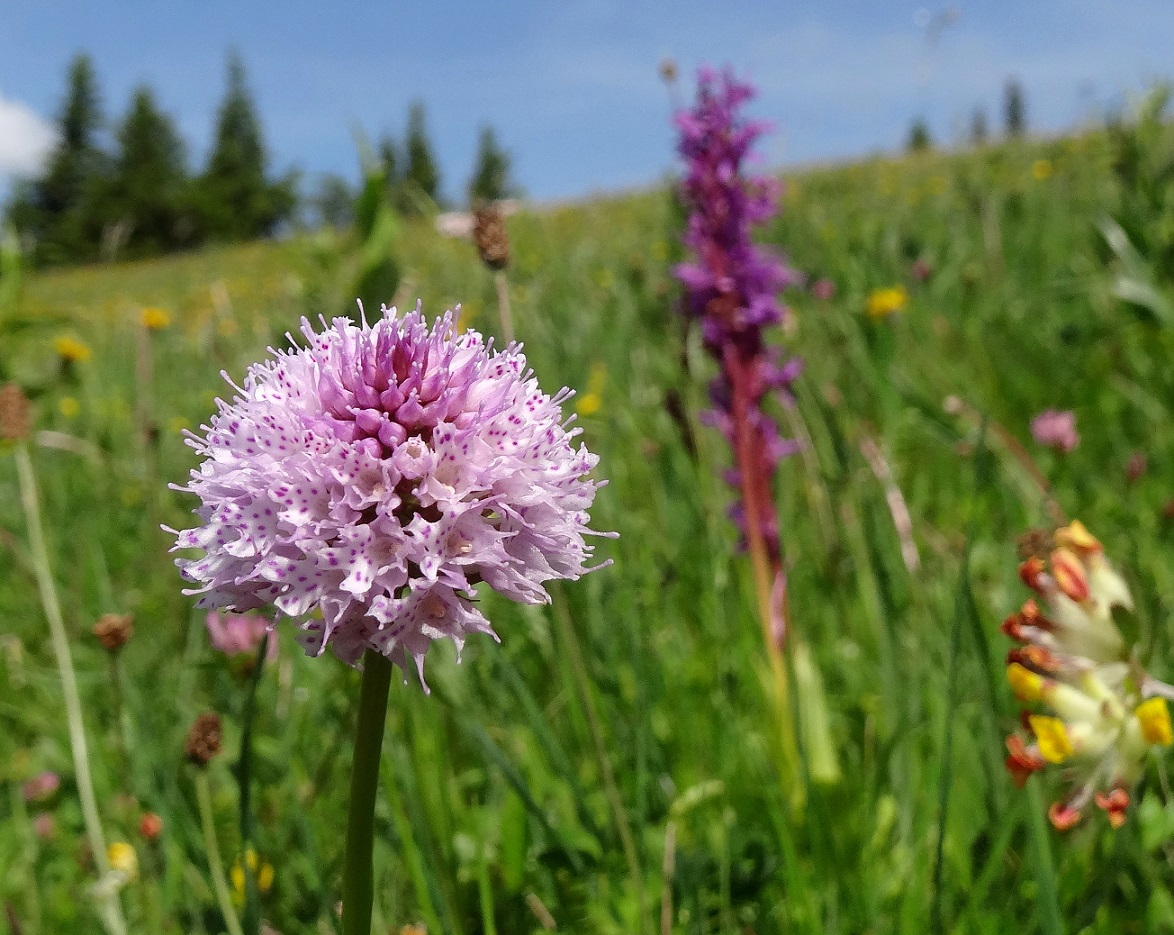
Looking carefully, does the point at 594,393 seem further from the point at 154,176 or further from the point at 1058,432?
the point at 154,176

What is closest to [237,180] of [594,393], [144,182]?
[144,182]

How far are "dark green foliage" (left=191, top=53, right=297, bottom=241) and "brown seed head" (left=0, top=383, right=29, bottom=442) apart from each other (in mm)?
38320

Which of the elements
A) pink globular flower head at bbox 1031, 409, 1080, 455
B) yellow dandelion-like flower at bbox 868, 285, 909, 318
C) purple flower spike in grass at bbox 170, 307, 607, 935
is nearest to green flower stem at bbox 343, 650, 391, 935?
purple flower spike in grass at bbox 170, 307, 607, 935

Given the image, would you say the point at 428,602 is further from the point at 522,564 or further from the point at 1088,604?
the point at 1088,604

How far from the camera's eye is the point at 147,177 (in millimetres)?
47344

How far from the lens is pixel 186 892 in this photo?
1.24 metres

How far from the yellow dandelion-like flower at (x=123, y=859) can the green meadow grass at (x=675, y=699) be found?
39mm

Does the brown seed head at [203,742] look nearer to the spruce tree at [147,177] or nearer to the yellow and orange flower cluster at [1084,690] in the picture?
the yellow and orange flower cluster at [1084,690]

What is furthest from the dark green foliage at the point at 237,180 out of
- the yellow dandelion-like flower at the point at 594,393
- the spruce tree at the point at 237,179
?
the yellow dandelion-like flower at the point at 594,393

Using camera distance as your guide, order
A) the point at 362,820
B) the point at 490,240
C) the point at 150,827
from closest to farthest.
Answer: the point at 362,820
the point at 490,240
the point at 150,827

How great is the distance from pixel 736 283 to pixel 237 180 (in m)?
49.9

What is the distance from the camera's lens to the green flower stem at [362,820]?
0.60m

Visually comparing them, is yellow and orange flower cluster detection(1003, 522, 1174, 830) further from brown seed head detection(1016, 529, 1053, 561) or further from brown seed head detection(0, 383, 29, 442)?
brown seed head detection(0, 383, 29, 442)

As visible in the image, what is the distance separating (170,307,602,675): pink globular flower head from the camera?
63 cm
